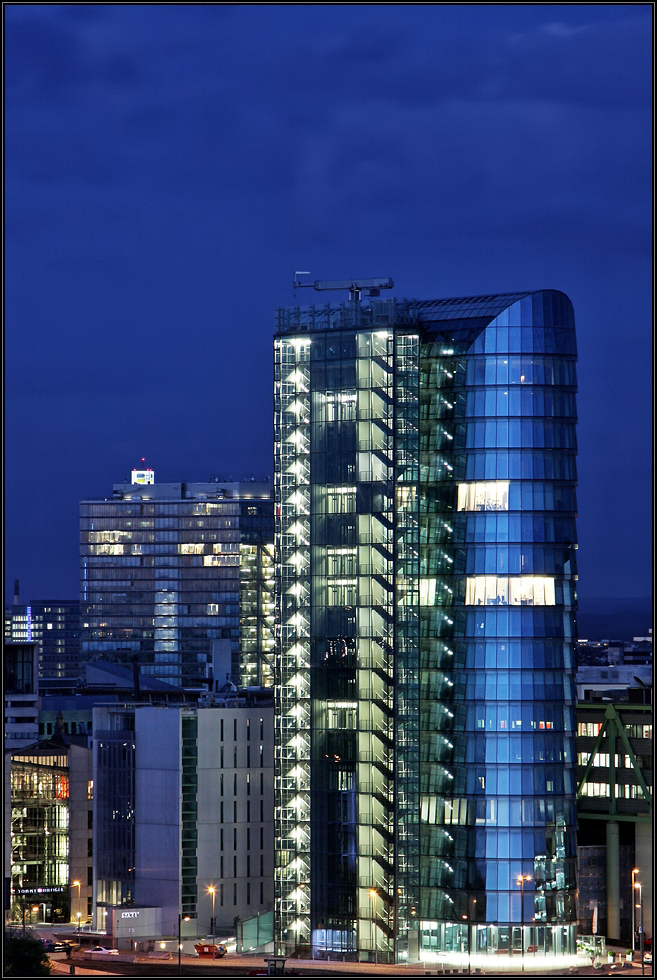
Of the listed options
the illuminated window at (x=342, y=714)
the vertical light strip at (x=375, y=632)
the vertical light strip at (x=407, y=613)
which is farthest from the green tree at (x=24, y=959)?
the vertical light strip at (x=407, y=613)

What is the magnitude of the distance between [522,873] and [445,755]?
40.7 ft

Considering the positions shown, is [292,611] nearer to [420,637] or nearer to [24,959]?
[420,637]

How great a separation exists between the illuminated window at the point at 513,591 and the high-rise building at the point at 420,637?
0.41ft

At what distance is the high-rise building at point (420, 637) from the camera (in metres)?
184

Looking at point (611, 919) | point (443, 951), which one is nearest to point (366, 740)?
point (443, 951)

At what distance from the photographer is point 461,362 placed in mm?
187250

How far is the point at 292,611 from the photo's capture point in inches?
7421

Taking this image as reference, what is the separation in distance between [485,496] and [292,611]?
2015cm

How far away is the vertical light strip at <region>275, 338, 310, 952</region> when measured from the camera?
187 meters

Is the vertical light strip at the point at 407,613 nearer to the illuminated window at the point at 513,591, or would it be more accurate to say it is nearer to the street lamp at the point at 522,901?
the illuminated window at the point at 513,591

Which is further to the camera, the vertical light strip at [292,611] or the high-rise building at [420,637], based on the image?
the vertical light strip at [292,611]

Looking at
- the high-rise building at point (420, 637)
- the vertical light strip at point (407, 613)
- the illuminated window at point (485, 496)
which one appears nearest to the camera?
the high-rise building at point (420, 637)

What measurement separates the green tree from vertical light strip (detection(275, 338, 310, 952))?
104 ft

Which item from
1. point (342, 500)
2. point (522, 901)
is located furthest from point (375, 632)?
point (522, 901)
